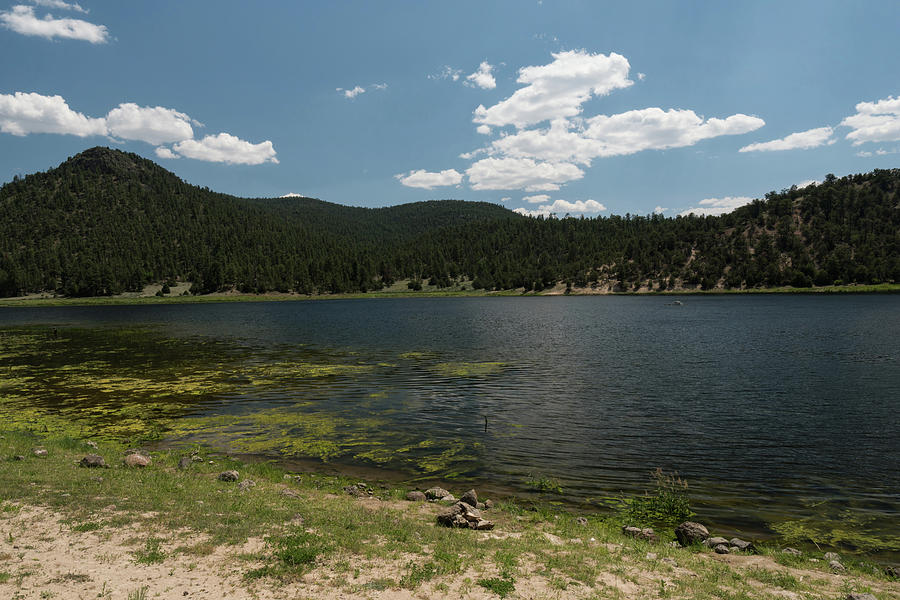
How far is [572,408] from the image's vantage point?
3120cm

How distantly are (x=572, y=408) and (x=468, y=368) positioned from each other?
54.8 ft

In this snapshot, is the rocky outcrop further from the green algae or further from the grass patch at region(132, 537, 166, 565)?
the green algae

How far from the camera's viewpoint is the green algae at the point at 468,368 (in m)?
44.0

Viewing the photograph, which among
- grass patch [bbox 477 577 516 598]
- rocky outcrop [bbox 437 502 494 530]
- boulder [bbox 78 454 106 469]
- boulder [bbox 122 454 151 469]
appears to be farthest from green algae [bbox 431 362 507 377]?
grass patch [bbox 477 577 516 598]

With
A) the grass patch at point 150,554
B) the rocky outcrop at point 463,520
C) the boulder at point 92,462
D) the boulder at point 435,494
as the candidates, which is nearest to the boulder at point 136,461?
the boulder at point 92,462

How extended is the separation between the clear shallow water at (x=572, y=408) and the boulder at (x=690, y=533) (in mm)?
2190

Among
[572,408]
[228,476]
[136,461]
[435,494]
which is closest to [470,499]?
[435,494]

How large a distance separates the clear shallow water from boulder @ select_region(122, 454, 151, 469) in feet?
16.2

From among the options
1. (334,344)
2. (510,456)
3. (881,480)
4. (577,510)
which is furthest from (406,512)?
(334,344)

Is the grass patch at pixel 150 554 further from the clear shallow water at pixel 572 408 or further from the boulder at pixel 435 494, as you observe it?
the clear shallow water at pixel 572 408

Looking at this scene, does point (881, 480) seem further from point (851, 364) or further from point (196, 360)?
point (196, 360)

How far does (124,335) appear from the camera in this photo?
8381 centimetres

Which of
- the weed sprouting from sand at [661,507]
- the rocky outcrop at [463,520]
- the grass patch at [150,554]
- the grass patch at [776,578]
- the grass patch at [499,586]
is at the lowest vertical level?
the weed sprouting from sand at [661,507]

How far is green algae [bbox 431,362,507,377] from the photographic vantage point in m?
44.0
